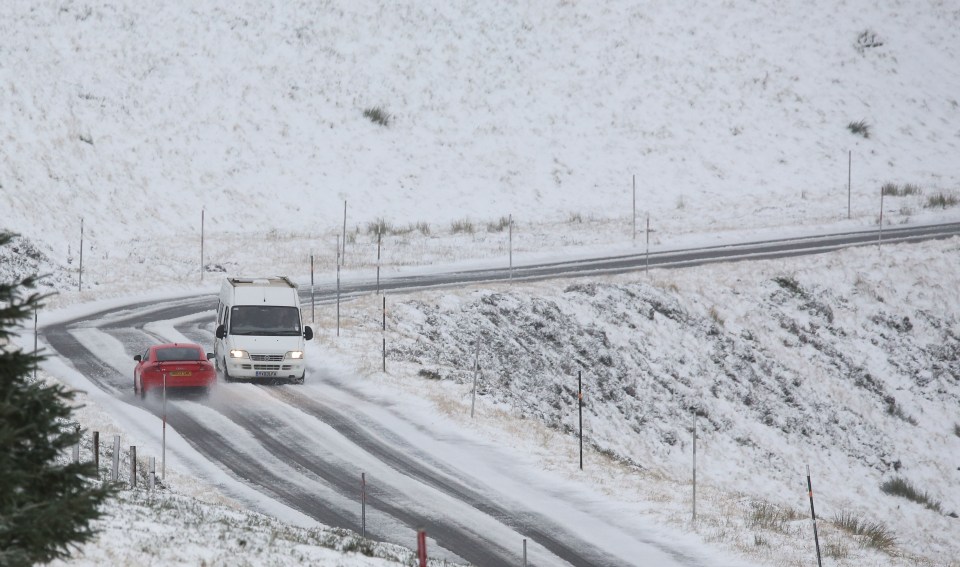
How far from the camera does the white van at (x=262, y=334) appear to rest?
1090 inches

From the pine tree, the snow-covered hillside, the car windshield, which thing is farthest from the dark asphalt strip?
the snow-covered hillside

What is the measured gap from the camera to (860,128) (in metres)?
64.5

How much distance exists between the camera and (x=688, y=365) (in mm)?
35875

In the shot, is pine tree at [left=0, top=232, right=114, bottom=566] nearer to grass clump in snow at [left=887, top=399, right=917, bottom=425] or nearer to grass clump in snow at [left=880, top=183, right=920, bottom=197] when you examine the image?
grass clump in snow at [left=887, top=399, right=917, bottom=425]

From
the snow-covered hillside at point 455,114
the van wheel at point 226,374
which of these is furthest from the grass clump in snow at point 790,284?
the van wheel at point 226,374

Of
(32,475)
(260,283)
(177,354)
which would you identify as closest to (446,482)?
(177,354)

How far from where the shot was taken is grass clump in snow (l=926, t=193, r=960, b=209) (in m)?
54.9

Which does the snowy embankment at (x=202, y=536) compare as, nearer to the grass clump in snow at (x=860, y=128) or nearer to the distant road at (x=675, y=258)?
the distant road at (x=675, y=258)

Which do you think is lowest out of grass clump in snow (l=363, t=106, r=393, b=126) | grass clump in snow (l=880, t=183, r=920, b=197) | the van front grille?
the van front grille

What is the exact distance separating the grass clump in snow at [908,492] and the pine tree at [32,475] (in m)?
27.6

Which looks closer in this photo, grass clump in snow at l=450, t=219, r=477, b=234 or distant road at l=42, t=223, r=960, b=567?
distant road at l=42, t=223, r=960, b=567

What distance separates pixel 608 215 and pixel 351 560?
39.9m

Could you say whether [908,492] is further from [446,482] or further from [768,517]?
[446,482]

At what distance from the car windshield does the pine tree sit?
17.3m
